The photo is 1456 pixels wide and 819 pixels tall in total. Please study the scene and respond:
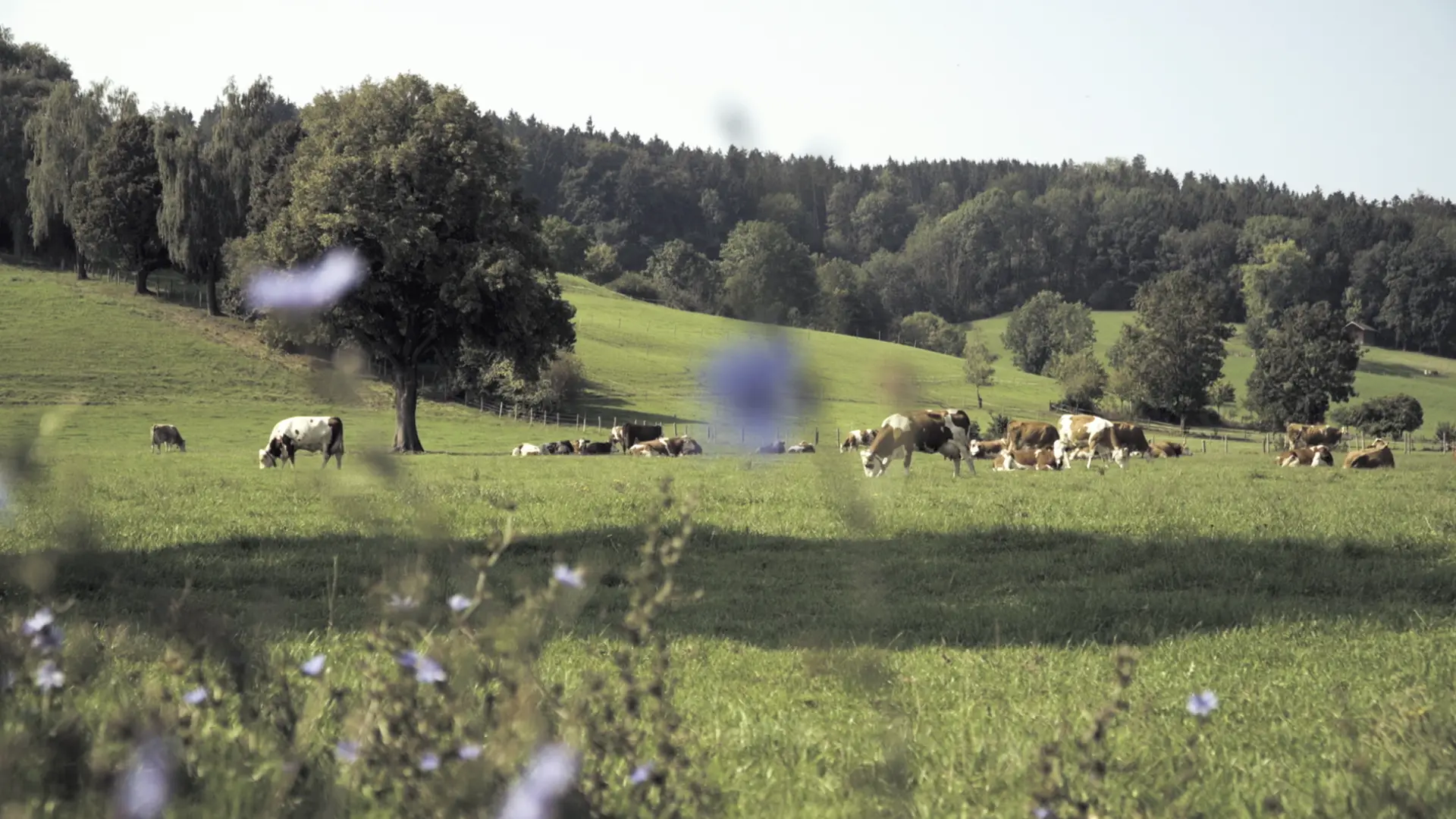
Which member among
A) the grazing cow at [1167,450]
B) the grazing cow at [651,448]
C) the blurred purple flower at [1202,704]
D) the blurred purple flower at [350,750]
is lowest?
the grazing cow at [651,448]

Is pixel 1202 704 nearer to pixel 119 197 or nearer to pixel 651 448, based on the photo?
pixel 651 448

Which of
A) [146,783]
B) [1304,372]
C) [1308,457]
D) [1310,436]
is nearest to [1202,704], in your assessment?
[146,783]

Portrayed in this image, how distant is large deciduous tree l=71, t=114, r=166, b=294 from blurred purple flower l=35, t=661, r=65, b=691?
284 ft

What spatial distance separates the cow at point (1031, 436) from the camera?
38.6 meters

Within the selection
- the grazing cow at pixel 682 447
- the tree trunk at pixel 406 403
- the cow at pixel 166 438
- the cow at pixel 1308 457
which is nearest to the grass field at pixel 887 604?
the cow at pixel 1308 457

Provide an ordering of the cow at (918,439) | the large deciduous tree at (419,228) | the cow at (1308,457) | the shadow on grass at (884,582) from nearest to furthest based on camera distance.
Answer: the shadow on grass at (884,582) < the cow at (918,439) < the cow at (1308,457) < the large deciduous tree at (419,228)

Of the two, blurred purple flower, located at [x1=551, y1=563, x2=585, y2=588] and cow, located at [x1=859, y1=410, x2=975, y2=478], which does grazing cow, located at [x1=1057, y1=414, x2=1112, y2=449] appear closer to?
cow, located at [x1=859, y1=410, x2=975, y2=478]

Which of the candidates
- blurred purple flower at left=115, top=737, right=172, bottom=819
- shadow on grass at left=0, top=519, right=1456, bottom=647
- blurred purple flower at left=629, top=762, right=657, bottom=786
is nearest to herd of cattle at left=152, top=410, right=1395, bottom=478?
shadow on grass at left=0, top=519, right=1456, bottom=647

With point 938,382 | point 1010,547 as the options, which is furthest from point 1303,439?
point 1010,547

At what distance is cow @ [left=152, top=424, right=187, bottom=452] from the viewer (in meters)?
43.3

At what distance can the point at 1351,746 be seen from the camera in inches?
220

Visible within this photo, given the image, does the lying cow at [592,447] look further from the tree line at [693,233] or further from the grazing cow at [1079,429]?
the grazing cow at [1079,429]

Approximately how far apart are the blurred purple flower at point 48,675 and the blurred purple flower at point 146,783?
1.17 feet

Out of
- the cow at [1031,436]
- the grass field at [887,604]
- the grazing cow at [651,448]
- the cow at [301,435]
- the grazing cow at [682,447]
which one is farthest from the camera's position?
the grazing cow at [682,447]
